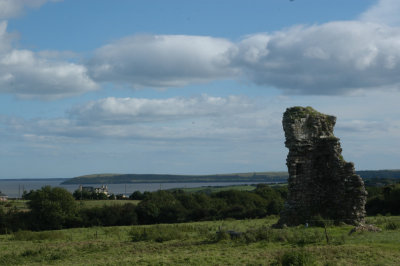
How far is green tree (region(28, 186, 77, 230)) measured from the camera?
42719 millimetres

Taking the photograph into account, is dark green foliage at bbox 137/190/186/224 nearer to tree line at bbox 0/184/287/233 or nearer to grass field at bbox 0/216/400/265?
tree line at bbox 0/184/287/233

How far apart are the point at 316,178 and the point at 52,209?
27407mm

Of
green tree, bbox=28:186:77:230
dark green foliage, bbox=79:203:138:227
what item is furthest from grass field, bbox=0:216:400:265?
dark green foliage, bbox=79:203:138:227

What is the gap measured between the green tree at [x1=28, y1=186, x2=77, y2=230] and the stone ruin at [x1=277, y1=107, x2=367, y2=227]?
2593 cm

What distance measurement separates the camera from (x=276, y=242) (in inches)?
727

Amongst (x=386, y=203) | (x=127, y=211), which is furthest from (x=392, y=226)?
(x=127, y=211)

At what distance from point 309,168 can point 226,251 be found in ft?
28.3

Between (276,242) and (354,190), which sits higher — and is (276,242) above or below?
below

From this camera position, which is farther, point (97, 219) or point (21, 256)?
point (97, 219)

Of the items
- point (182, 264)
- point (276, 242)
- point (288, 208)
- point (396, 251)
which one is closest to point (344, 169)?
point (288, 208)

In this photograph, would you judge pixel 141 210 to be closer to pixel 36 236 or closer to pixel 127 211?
pixel 127 211

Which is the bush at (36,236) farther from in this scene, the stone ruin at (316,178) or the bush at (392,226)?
the bush at (392,226)

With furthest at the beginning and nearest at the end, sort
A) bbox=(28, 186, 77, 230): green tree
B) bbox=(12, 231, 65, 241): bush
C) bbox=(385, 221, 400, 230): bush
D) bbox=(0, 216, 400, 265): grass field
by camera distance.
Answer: bbox=(28, 186, 77, 230): green tree → bbox=(12, 231, 65, 241): bush → bbox=(385, 221, 400, 230): bush → bbox=(0, 216, 400, 265): grass field

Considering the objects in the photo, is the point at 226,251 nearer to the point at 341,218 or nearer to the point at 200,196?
the point at 341,218
